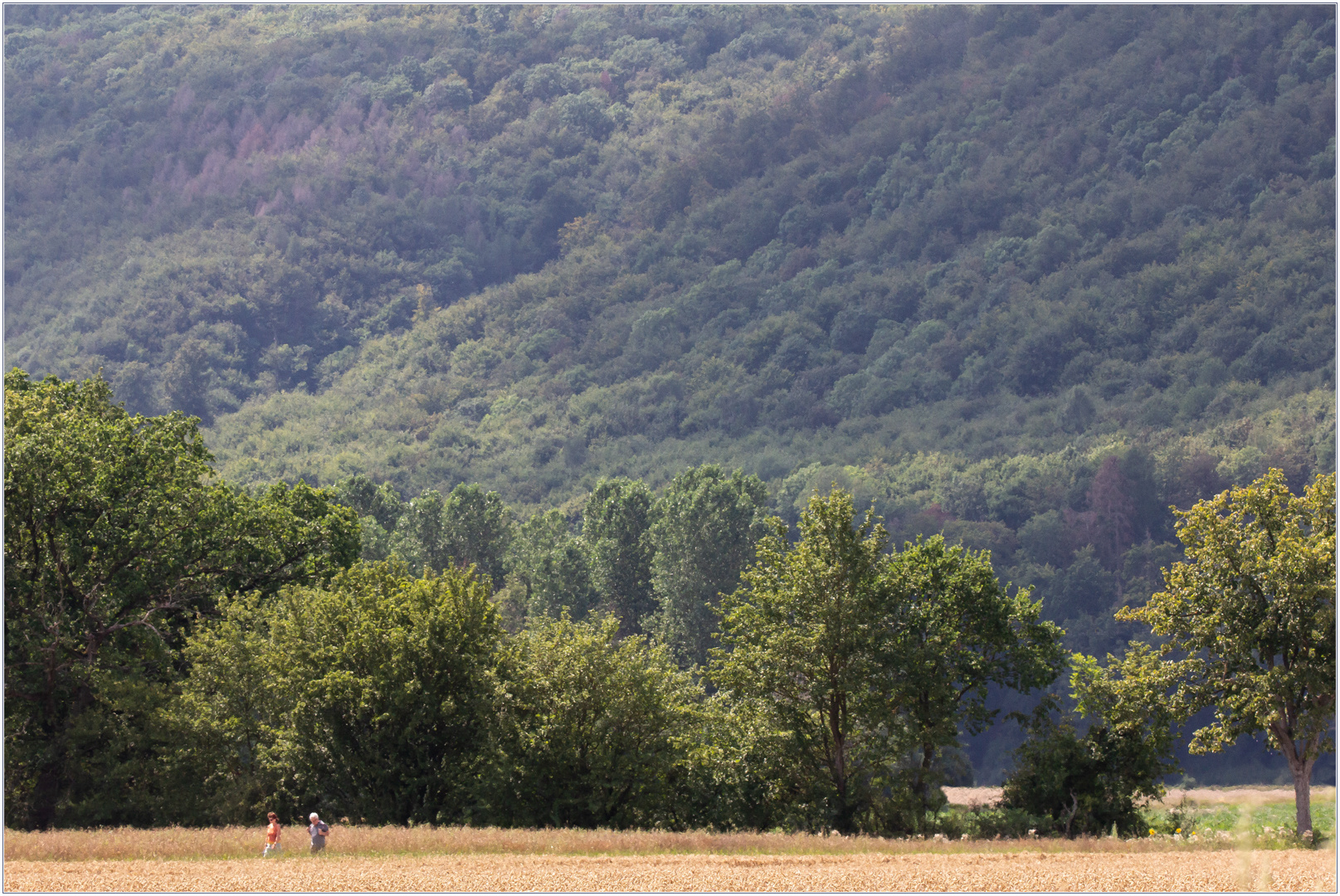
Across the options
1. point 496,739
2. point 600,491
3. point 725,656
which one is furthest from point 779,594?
point 600,491

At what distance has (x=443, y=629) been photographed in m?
52.4

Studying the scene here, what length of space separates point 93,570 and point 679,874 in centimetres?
3022

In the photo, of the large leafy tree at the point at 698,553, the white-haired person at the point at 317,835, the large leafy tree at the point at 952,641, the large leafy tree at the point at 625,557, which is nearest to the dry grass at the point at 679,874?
the white-haired person at the point at 317,835

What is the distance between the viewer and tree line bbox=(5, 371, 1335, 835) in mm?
49188

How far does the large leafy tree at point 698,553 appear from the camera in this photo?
418 feet

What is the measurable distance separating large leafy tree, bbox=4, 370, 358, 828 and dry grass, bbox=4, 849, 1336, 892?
15.0 metres

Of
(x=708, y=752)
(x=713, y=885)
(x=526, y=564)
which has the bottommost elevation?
(x=713, y=885)

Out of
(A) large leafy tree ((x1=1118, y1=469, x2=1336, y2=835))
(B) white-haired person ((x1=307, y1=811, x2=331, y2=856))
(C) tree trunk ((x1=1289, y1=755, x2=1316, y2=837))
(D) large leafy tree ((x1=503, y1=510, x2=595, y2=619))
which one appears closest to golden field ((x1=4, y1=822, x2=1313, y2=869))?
(B) white-haired person ((x1=307, y1=811, x2=331, y2=856))

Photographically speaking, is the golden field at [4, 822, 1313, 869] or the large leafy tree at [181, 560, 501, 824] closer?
the golden field at [4, 822, 1313, 869]

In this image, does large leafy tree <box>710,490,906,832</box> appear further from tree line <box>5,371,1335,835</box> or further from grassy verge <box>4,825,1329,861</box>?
grassy verge <box>4,825,1329,861</box>

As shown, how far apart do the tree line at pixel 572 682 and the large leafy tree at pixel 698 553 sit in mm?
68464

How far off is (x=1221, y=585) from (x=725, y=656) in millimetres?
18520

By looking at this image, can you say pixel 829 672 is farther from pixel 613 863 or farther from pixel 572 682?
pixel 613 863

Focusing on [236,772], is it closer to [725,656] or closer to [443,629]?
[443,629]
